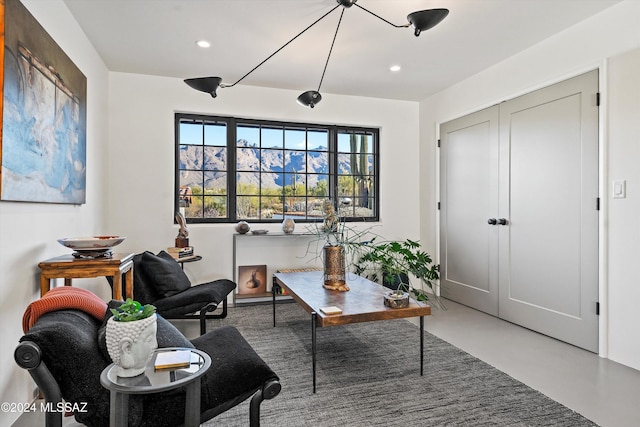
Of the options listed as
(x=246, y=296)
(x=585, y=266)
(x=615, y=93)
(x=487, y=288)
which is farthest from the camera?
(x=246, y=296)

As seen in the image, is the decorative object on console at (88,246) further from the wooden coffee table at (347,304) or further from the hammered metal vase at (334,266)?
the hammered metal vase at (334,266)

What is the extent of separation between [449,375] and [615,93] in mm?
2404

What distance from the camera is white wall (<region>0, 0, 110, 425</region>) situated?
1.85 meters

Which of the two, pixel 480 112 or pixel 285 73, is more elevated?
pixel 285 73

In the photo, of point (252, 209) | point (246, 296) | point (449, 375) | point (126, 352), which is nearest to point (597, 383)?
point (449, 375)

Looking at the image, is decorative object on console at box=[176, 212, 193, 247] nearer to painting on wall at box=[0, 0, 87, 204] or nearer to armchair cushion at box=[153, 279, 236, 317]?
armchair cushion at box=[153, 279, 236, 317]

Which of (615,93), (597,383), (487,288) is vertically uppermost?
(615,93)

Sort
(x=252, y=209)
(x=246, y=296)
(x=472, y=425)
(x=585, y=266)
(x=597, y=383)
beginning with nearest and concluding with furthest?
(x=472, y=425) → (x=597, y=383) → (x=585, y=266) → (x=246, y=296) → (x=252, y=209)

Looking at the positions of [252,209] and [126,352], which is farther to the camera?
[252,209]

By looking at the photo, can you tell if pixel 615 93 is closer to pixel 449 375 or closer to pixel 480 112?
pixel 480 112

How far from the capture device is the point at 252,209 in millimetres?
4625

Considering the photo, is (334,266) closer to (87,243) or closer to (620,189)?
(87,243)

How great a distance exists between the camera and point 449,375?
246 cm

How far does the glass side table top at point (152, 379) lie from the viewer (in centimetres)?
121
